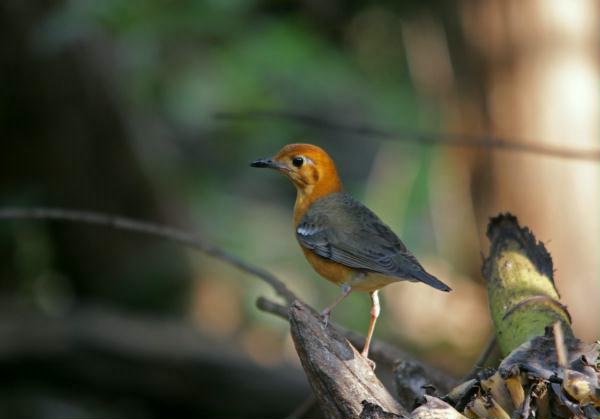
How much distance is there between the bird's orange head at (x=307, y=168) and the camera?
4.28 meters

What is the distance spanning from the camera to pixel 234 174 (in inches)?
412

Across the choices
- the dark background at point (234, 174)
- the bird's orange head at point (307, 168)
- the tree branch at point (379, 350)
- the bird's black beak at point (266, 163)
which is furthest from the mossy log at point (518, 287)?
the dark background at point (234, 174)

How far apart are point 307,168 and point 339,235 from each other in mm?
422

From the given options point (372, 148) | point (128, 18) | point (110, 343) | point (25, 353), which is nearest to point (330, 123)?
point (128, 18)

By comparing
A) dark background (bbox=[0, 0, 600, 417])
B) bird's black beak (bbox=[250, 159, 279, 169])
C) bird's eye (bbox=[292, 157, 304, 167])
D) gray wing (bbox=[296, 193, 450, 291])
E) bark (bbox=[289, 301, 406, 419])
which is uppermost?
dark background (bbox=[0, 0, 600, 417])

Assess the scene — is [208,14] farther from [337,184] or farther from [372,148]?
[337,184]

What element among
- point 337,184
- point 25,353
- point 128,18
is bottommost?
point 25,353

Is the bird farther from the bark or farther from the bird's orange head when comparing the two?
the bark

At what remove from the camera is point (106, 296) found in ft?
28.8

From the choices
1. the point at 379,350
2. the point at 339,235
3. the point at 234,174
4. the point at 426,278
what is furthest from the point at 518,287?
the point at 234,174

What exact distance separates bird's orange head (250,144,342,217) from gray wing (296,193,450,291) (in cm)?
7

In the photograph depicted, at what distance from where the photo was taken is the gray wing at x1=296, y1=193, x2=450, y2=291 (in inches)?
150

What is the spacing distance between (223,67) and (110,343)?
9.60 feet

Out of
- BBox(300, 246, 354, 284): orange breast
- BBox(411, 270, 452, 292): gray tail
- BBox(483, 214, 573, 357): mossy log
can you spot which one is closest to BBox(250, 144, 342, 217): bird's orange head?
BBox(300, 246, 354, 284): orange breast
